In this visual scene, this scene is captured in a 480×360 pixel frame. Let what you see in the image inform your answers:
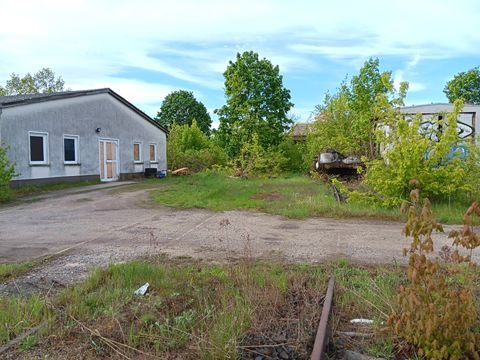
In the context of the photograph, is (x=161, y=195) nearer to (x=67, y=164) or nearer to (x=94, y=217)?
(x=94, y=217)

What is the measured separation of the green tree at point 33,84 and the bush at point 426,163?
4642 centimetres

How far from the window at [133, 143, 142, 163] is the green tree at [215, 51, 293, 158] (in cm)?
549

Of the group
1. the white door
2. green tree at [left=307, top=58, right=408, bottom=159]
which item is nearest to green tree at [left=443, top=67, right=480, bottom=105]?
green tree at [left=307, top=58, right=408, bottom=159]

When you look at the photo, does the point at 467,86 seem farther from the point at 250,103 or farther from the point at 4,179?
the point at 4,179

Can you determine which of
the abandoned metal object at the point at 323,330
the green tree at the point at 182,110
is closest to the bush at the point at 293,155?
the abandoned metal object at the point at 323,330

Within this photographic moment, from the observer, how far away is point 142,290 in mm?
4520

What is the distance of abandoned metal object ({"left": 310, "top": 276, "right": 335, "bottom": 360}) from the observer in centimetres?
274

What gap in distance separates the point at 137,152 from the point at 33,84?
32.6 meters

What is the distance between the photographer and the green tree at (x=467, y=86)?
49281 mm

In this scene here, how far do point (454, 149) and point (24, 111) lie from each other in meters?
15.8

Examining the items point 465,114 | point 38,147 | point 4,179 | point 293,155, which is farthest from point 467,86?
point 4,179

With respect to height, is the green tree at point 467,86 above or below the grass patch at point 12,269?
above

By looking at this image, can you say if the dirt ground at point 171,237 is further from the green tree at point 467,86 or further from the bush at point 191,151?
the green tree at point 467,86

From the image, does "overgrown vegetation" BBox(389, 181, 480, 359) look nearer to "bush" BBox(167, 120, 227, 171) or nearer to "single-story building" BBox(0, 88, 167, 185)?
"single-story building" BBox(0, 88, 167, 185)
